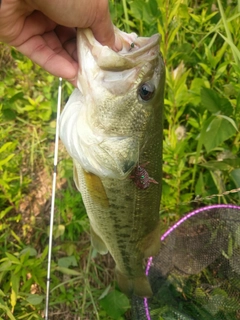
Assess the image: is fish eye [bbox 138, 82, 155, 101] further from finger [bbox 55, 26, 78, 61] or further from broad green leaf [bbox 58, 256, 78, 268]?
A: broad green leaf [bbox 58, 256, 78, 268]

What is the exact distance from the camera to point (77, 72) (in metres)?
1.79

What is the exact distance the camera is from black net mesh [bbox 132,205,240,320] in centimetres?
261

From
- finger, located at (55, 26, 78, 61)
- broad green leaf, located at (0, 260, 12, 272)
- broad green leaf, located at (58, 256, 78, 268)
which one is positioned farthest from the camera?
broad green leaf, located at (58, 256, 78, 268)

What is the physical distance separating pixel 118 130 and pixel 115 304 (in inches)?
55.4

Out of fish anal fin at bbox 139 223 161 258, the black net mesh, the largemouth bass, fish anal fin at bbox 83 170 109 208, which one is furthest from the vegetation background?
fish anal fin at bbox 83 170 109 208

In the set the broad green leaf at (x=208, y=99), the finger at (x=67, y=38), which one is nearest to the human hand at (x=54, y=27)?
the finger at (x=67, y=38)

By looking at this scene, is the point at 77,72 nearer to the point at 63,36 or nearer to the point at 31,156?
the point at 63,36

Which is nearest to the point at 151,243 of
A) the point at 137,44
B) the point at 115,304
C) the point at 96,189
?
the point at 96,189

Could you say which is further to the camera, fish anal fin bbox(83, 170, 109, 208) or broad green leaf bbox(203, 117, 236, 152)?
broad green leaf bbox(203, 117, 236, 152)

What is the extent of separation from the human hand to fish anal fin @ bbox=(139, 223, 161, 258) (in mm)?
956

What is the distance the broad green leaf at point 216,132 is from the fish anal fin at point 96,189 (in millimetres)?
882

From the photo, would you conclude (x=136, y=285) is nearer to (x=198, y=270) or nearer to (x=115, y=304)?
(x=115, y=304)

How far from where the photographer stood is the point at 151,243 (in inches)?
86.1

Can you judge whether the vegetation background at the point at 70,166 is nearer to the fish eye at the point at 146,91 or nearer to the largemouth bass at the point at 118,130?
the largemouth bass at the point at 118,130
